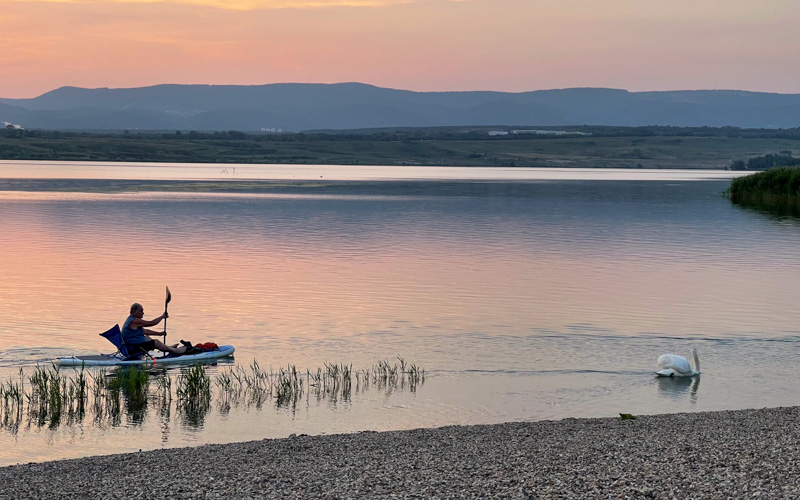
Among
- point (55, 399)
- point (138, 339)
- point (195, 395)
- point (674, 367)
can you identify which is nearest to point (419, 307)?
point (138, 339)

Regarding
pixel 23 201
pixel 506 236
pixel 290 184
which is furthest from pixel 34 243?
pixel 290 184

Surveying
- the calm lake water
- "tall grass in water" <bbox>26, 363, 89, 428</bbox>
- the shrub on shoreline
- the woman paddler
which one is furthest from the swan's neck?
the shrub on shoreline

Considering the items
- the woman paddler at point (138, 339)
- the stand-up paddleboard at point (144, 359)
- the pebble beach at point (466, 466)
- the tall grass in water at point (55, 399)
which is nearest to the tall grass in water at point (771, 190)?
the stand-up paddleboard at point (144, 359)

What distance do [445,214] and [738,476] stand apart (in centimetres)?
5870

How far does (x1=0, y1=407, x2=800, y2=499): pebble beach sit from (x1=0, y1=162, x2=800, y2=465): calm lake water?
217 centimetres

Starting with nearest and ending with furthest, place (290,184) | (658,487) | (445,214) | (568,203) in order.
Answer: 1. (658,487)
2. (445,214)
3. (568,203)
4. (290,184)

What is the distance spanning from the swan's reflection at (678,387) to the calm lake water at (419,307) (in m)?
0.08

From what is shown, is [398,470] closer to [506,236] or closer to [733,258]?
[733,258]

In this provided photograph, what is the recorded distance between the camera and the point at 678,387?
20875 millimetres

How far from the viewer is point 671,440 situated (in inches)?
571

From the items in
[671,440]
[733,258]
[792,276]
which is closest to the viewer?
[671,440]

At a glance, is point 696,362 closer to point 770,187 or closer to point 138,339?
point 138,339

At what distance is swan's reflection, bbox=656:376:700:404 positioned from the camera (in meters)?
20.2

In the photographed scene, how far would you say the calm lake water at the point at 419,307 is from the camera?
19.1 metres
